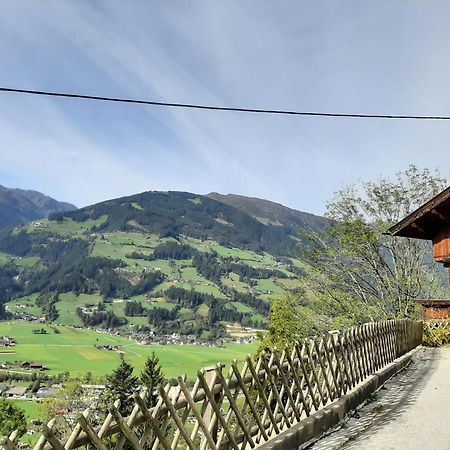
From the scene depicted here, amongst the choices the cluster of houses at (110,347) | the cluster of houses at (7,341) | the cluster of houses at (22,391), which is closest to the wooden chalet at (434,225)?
the cluster of houses at (22,391)

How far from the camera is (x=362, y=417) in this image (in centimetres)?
848

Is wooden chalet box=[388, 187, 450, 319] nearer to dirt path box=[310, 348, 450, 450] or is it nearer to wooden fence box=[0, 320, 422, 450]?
dirt path box=[310, 348, 450, 450]

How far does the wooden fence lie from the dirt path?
597mm

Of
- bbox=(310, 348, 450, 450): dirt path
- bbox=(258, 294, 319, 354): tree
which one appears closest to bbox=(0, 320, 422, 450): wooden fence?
bbox=(310, 348, 450, 450): dirt path

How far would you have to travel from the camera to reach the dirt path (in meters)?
6.81

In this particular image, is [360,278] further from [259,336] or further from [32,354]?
[32,354]

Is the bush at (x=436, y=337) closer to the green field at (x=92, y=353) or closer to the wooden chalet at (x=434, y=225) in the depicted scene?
the wooden chalet at (x=434, y=225)

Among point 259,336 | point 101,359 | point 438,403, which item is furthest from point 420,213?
point 101,359

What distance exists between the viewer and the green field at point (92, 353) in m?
105

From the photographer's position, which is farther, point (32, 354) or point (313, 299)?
point (32, 354)

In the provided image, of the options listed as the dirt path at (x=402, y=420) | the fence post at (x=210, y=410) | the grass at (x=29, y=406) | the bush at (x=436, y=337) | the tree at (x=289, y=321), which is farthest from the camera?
the grass at (x=29, y=406)

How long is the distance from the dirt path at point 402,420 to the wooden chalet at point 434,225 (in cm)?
592

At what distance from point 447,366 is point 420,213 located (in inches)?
225

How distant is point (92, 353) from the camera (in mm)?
123312
